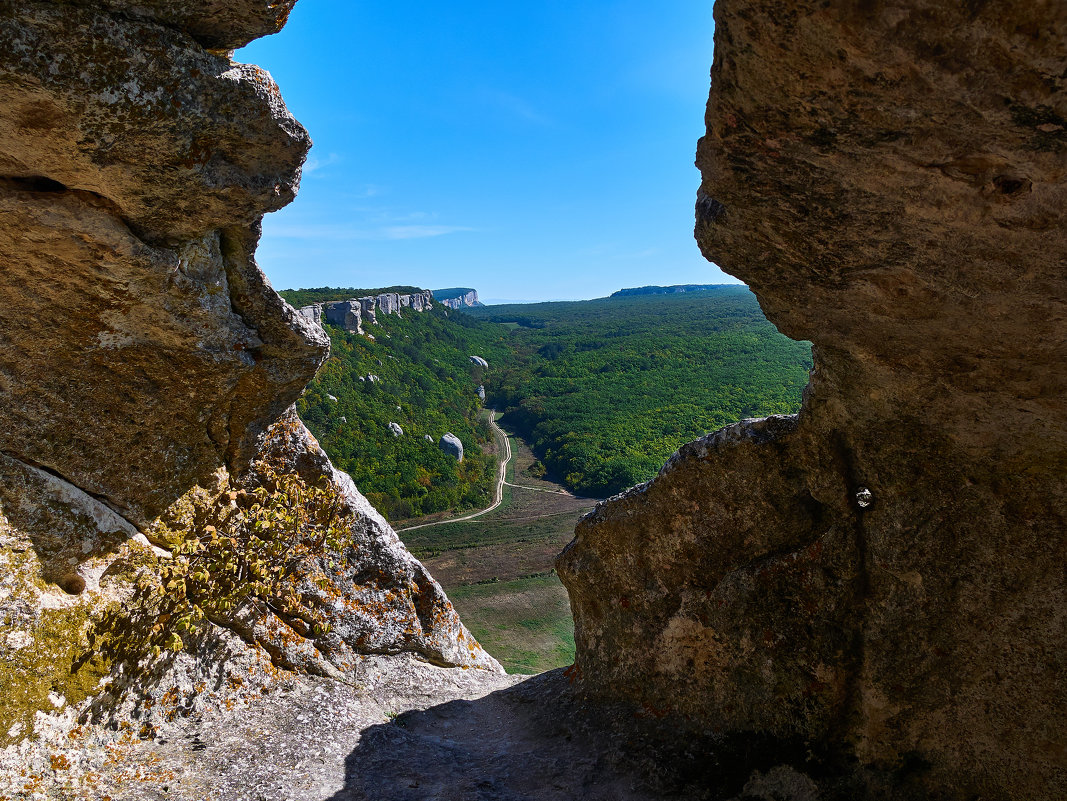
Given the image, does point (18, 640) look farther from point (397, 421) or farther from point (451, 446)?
point (451, 446)

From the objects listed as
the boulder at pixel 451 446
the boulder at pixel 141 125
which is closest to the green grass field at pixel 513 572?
the boulder at pixel 451 446

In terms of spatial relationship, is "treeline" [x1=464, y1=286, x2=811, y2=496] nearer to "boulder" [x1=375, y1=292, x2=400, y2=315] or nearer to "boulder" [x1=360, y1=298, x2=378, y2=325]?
"boulder" [x1=375, y1=292, x2=400, y2=315]

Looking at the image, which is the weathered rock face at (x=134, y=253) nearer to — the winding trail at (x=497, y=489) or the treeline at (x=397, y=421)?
the winding trail at (x=497, y=489)

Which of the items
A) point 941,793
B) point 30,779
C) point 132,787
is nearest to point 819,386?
point 941,793

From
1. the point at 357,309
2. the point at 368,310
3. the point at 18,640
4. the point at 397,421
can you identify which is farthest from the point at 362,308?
the point at 18,640

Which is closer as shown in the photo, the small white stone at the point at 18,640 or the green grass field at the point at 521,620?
the small white stone at the point at 18,640

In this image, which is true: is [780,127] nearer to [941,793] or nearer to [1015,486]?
[1015,486]
